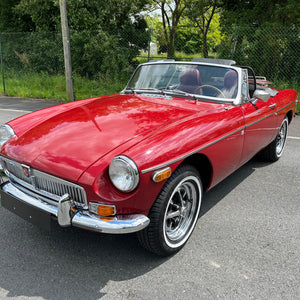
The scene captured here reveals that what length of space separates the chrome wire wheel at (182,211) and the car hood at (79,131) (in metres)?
0.58

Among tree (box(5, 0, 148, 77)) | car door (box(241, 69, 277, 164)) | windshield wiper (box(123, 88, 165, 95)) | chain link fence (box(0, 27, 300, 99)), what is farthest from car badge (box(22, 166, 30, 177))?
tree (box(5, 0, 148, 77))

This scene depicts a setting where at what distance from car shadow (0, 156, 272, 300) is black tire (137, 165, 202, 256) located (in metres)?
0.19

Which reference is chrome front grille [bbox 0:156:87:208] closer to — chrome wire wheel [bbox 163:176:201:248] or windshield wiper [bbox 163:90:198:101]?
chrome wire wheel [bbox 163:176:201:248]

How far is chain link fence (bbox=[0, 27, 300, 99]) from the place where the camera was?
10.1 m

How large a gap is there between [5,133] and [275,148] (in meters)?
3.66

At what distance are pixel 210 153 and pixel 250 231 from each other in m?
0.86

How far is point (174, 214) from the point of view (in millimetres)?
2451

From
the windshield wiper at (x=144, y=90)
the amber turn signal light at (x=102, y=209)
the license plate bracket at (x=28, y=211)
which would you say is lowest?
the license plate bracket at (x=28, y=211)

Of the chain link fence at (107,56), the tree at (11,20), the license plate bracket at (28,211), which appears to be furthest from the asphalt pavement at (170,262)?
the tree at (11,20)

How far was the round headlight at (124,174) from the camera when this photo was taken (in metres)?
1.97

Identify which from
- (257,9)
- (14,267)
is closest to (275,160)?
(14,267)

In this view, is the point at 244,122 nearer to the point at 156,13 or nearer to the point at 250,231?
the point at 250,231

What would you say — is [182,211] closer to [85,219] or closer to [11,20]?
[85,219]

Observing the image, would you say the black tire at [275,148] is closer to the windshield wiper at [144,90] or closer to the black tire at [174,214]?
the windshield wiper at [144,90]
